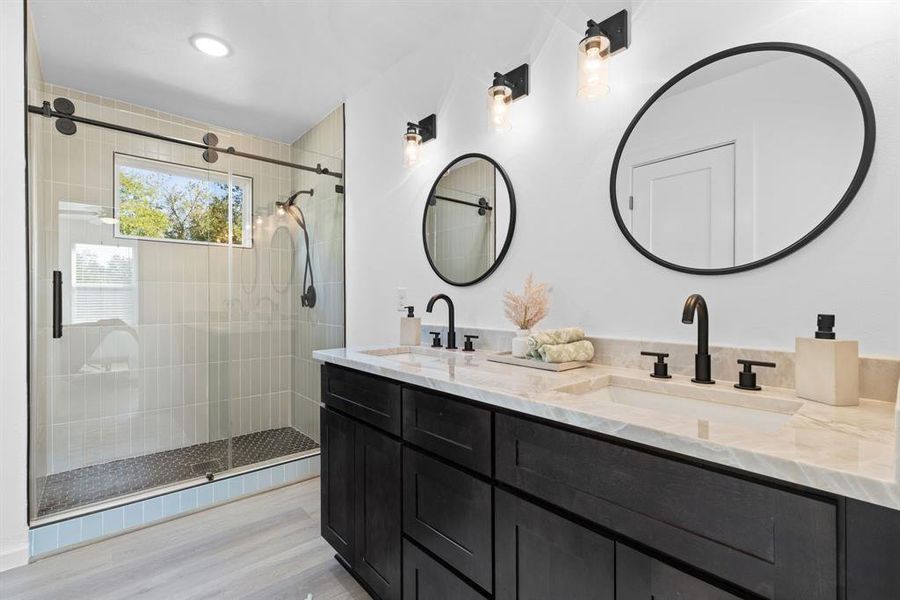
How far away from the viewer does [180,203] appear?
8.64ft

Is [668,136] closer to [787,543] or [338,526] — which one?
[787,543]

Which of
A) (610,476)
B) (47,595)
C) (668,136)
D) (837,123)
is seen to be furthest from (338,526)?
(837,123)

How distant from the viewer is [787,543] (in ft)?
2.04

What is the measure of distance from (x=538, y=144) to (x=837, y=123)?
3.02 feet

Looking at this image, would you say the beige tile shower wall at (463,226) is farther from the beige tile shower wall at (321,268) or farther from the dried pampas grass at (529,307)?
the beige tile shower wall at (321,268)

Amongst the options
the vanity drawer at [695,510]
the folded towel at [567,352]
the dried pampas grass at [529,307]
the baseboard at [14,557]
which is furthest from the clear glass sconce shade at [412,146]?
the baseboard at [14,557]

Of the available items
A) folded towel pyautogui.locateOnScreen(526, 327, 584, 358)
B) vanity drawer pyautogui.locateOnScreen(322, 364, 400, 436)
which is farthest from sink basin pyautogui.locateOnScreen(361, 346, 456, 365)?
folded towel pyautogui.locateOnScreen(526, 327, 584, 358)

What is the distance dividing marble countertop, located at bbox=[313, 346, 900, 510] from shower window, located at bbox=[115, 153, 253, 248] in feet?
6.21

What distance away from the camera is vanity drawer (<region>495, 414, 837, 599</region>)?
60 centimetres

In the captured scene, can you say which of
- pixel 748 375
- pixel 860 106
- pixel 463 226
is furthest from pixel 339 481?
pixel 860 106

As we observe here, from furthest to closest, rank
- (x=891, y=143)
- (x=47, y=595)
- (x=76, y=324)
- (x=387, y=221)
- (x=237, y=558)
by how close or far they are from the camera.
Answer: (x=387, y=221)
(x=76, y=324)
(x=237, y=558)
(x=47, y=595)
(x=891, y=143)

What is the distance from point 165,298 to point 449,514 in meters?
2.44

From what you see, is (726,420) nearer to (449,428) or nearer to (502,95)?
(449,428)

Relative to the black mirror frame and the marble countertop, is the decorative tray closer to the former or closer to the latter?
the marble countertop
